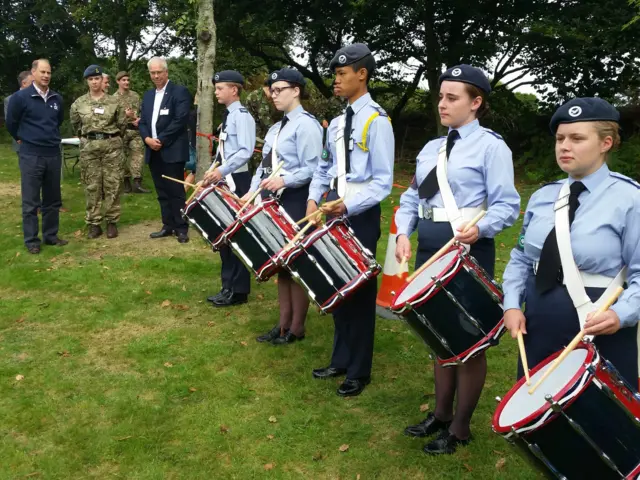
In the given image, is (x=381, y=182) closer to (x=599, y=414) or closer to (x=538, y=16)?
(x=599, y=414)

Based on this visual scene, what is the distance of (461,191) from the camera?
128 inches

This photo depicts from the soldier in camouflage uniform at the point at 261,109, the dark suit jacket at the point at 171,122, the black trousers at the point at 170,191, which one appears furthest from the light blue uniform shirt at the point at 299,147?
the soldier in camouflage uniform at the point at 261,109

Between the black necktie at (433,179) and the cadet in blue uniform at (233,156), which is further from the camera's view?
the cadet in blue uniform at (233,156)

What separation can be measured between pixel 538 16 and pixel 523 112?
2354mm

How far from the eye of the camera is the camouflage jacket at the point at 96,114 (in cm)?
816

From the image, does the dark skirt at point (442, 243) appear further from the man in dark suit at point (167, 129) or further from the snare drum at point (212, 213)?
the man in dark suit at point (167, 129)

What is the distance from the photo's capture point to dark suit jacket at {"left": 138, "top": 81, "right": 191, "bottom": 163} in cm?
784

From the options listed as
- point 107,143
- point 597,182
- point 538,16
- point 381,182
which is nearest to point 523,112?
point 538,16

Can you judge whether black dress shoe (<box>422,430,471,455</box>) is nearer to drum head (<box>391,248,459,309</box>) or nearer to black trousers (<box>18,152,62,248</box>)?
drum head (<box>391,248,459,309</box>)

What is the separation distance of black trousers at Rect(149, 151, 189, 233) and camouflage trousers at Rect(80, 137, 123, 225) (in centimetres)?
63

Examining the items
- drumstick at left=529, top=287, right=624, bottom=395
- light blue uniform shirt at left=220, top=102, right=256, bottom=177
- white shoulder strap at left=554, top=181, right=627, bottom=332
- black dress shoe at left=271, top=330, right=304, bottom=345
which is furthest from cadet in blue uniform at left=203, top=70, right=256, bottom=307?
drumstick at left=529, top=287, right=624, bottom=395

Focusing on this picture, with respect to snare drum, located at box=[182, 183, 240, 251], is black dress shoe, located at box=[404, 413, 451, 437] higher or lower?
lower

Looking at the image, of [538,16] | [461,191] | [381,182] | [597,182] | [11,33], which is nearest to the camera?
[597,182]

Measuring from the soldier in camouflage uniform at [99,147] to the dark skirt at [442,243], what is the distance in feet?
19.7
